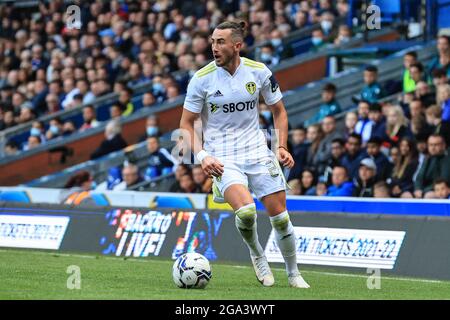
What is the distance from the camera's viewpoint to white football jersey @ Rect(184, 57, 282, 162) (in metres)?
11.8

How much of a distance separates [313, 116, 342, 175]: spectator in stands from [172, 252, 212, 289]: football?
7.19 m

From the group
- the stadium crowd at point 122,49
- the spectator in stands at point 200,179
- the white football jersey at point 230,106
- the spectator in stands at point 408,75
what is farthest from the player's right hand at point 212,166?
the stadium crowd at point 122,49

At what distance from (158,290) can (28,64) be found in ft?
67.7

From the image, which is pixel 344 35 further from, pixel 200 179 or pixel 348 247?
pixel 348 247

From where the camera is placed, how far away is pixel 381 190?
1670 centimetres

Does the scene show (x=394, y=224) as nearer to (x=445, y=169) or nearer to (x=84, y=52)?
(x=445, y=169)

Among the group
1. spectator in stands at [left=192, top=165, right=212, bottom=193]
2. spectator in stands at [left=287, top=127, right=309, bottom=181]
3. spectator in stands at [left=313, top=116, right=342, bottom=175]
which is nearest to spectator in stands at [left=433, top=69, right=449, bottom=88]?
spectator in stands at [left=313, top=116, right=342, bottom=175]

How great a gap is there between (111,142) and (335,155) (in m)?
6.41

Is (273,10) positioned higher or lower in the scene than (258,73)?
lower

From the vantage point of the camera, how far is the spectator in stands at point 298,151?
61.5 ft

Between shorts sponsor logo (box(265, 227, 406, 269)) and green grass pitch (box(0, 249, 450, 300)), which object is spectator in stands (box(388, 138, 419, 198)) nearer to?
shorts sponsor logo (box(265, 227, 406, 269))


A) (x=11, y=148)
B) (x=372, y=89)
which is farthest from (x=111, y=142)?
(x=372, y=89)

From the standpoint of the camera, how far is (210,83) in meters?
11.8

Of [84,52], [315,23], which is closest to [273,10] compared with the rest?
[315,23]
